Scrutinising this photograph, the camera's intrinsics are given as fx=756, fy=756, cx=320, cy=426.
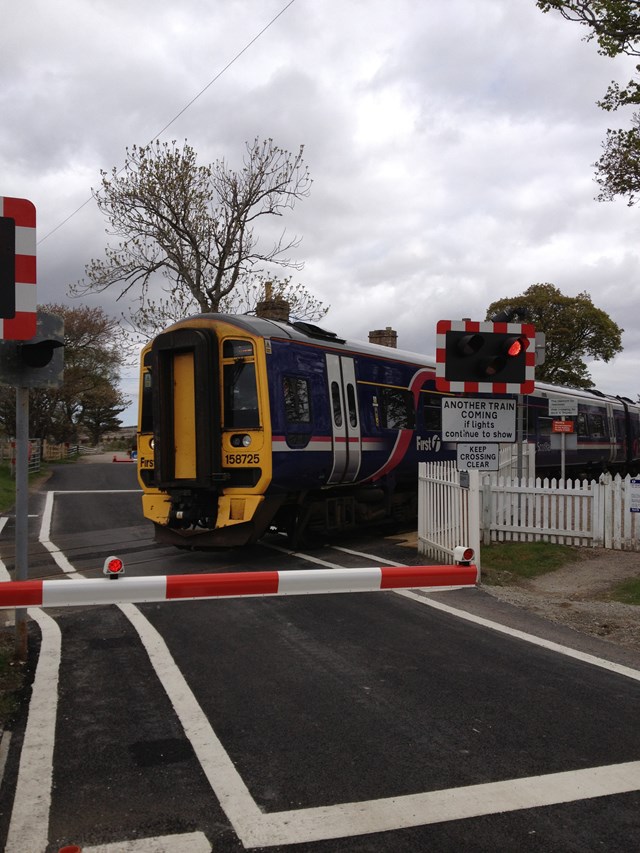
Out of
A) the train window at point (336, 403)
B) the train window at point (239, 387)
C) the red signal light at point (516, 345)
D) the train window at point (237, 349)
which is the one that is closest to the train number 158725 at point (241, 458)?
the train window at point (239, 387)

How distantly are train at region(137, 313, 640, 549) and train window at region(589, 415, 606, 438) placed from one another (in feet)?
47.1

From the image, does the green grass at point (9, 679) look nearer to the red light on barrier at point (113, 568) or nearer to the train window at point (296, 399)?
the red light on barrier at point (113, 568)

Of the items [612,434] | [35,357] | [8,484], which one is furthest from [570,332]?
[35,357]

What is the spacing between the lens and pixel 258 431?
10594 millimetres

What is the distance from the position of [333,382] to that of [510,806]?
356 inches

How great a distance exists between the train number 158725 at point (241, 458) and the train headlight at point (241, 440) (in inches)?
5.6

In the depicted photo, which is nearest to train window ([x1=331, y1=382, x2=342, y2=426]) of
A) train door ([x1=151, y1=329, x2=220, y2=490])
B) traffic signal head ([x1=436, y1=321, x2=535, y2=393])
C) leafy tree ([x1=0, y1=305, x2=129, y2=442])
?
train door ([x1=151, y1=329, x2=220, y2=490])

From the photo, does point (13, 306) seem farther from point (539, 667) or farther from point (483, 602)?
point (483, 602)

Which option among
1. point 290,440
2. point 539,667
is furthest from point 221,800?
point 290,440

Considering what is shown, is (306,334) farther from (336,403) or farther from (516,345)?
(516,345)

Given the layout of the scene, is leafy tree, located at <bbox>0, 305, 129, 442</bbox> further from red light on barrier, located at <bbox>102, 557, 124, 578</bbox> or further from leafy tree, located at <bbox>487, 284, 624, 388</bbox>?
red light on barrier, located at <bbox>102, 557, 124, 578</bbox>

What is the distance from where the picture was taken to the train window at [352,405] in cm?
1257

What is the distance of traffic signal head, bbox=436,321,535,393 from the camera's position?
338 inches

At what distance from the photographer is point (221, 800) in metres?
3.61
